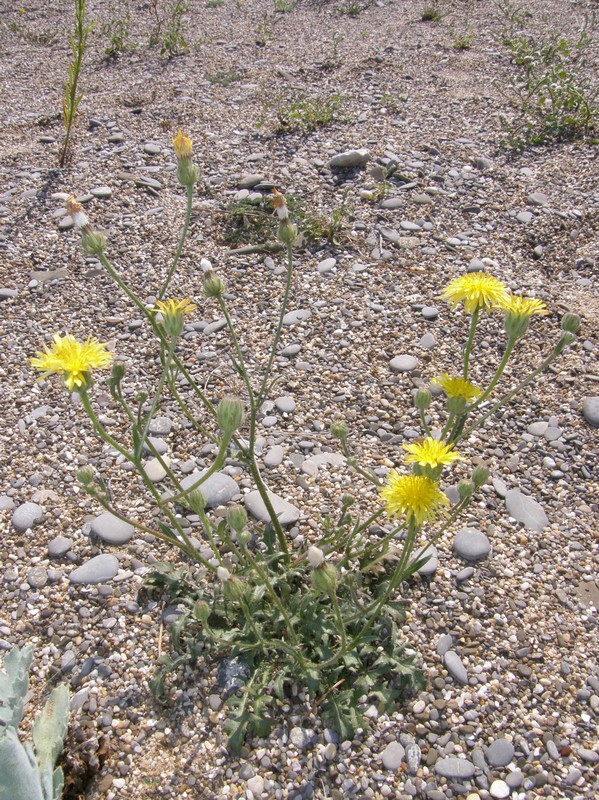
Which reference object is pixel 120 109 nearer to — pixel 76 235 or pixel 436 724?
pixel 76 235

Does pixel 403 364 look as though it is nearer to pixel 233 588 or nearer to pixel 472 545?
pixel 472 545

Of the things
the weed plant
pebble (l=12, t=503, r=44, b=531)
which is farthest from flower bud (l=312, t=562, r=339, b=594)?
pebble (l=12, t=503, r=44, b=531)

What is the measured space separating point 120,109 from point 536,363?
3938 mm

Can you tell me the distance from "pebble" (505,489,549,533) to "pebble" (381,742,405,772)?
3.27 ft

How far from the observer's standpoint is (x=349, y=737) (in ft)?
6.56

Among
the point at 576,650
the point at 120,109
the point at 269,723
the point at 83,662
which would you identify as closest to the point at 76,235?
the point at 120,109

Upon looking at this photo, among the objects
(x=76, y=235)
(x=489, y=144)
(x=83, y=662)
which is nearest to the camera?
(x=83, y=662)

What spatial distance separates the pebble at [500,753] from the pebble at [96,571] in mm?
1377

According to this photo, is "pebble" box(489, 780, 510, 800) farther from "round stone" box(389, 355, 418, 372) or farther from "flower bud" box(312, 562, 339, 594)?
"round stone" box(389, 355, 418, 372)

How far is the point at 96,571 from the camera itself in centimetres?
248

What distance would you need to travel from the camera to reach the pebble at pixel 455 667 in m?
2.16

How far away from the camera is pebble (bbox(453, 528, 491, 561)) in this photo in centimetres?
251

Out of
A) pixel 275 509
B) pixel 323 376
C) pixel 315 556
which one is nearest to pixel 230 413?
pixel 315 556

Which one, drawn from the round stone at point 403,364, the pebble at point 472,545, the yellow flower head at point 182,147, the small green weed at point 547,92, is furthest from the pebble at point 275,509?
the small green weed at point 547,92
